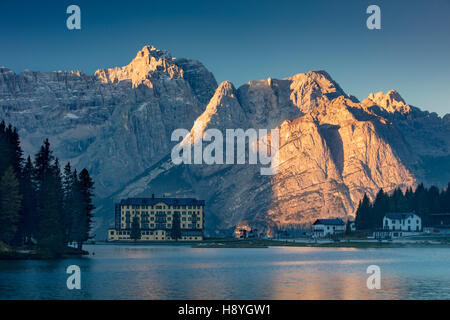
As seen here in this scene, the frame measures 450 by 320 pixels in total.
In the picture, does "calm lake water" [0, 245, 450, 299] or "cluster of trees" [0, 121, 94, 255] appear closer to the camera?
"calm lake water" [0, 245, 450, 299]

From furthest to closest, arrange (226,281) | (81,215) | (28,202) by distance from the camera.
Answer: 1. (81,215)
2. (28,202)
3. (226,281)

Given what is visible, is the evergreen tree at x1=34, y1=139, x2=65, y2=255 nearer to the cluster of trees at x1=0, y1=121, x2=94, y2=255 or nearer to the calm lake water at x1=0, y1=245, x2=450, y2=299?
the cluster of trees at x1=0, y1=121, x2=94, y2=255

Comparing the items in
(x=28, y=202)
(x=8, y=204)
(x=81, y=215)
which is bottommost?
(x=81, y=215)

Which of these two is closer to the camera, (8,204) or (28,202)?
(8,204)

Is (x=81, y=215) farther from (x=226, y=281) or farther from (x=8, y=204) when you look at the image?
(x=226, y=281)

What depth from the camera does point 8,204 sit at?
128 meters

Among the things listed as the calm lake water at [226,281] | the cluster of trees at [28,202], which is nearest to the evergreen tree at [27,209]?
the cluster of trees at [28,202]

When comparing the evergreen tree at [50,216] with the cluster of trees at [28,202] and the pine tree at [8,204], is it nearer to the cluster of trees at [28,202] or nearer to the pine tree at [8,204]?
the cluster of trees at [28,202]

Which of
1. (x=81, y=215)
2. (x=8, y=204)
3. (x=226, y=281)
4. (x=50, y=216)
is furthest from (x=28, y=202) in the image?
(x=226, y=281)

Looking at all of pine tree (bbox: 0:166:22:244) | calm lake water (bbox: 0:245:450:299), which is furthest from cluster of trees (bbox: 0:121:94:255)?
calm lake water (bbox: 0:245:450:299)

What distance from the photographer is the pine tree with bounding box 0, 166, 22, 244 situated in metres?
127

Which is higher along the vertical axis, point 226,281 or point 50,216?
point 50,216

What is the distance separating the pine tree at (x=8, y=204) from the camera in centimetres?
12662
